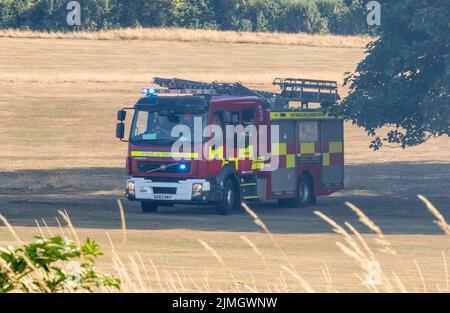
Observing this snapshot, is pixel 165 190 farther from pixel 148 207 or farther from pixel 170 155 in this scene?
pixel 148 207

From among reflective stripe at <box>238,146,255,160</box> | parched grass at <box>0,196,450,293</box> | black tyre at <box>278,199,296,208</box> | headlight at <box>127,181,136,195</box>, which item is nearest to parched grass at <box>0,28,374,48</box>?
black tyre at <box>278,199,296,208</box>

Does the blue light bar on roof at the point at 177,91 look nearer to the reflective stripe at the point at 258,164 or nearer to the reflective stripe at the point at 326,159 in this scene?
the reflective stripe at the point at 258,164

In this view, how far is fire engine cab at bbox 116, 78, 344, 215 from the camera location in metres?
25.5

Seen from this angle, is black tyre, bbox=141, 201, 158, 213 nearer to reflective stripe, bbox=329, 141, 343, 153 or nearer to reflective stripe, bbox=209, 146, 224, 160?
reflective stripe, bbox=209, 146, 224, 160

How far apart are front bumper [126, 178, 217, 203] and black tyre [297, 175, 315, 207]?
386cm

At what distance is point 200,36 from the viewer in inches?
3162

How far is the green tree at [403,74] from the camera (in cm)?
2906

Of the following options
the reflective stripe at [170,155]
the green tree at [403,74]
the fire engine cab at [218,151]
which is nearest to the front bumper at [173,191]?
the fire engine cab at [218,151]

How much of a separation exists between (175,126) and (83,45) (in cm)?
5030

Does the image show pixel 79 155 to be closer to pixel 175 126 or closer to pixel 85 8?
pixel 175 126

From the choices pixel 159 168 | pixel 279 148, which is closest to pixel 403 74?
pixel 279 148

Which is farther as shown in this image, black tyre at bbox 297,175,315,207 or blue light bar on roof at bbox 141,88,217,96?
black tyre at bbox 297,175,315,207
